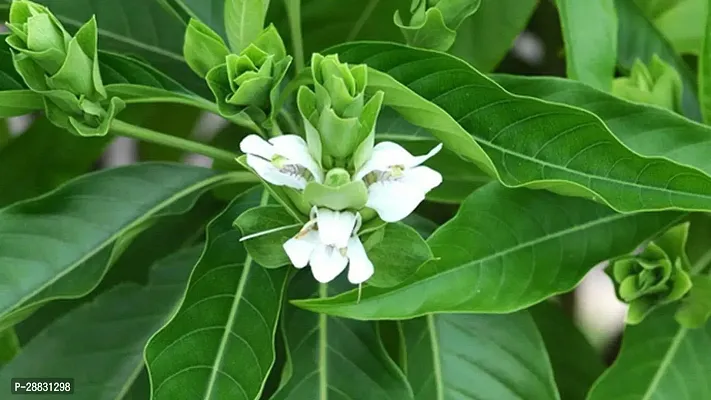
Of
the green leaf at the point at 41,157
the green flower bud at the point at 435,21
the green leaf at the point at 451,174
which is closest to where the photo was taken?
the green flower bud at the point at 435,21

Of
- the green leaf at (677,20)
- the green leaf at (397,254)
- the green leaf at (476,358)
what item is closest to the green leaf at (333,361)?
the green leaf at (476,358)

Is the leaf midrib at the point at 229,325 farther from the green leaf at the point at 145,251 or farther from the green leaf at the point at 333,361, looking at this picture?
the green leaf at the point at 145,251

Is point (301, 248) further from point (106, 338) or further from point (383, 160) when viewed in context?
point (106, 338)

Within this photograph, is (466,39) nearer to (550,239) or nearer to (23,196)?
(550,239)

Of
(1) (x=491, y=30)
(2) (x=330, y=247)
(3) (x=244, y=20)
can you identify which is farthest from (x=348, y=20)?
(2) (x=330, y=247)

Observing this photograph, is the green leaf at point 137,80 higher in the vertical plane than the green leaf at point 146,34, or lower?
lower

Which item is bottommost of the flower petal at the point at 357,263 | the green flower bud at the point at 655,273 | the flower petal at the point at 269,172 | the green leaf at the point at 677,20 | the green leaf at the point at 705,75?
the flower petal at the point at 357,263

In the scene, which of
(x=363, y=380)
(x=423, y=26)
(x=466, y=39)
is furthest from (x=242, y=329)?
(x=466, y=39)
